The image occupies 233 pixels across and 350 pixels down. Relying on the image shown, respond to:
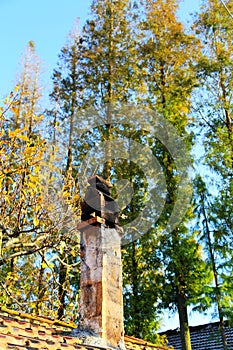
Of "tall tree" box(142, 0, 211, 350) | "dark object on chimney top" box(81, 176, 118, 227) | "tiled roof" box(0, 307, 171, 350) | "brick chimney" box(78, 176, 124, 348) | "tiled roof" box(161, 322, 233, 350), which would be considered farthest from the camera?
"tiled roof" box(161, 322, 233, 350)

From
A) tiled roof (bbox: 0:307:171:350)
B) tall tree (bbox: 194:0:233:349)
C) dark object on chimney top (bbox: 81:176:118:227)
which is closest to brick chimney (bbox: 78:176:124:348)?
dark object on chimney top (bbox: 81:176:118:227)

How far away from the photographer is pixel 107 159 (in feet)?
43.1

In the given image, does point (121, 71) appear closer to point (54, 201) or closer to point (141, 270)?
point (141, 270)

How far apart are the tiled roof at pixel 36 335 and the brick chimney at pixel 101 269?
0.29 m

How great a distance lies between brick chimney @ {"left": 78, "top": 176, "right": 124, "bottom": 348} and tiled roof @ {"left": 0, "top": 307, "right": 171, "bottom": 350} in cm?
29

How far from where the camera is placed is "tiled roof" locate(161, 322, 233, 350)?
12039 millimetres

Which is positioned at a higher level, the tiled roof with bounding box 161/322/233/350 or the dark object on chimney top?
the dark object on chimney top

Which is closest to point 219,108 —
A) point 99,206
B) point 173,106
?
point 173,106

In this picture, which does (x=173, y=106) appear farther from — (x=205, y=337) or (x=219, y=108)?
(x=205, y=337)

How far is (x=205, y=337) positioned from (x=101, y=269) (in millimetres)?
8689

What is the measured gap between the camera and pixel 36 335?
4684 millimetres

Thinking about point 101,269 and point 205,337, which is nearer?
point 101,269

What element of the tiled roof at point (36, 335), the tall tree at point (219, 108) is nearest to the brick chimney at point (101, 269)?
the tiled roof at point (36, 335)

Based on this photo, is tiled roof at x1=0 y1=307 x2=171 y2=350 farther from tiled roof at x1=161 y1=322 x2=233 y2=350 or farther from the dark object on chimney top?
tiled roof at x1=161 y1=322 x2=233 y2=350
